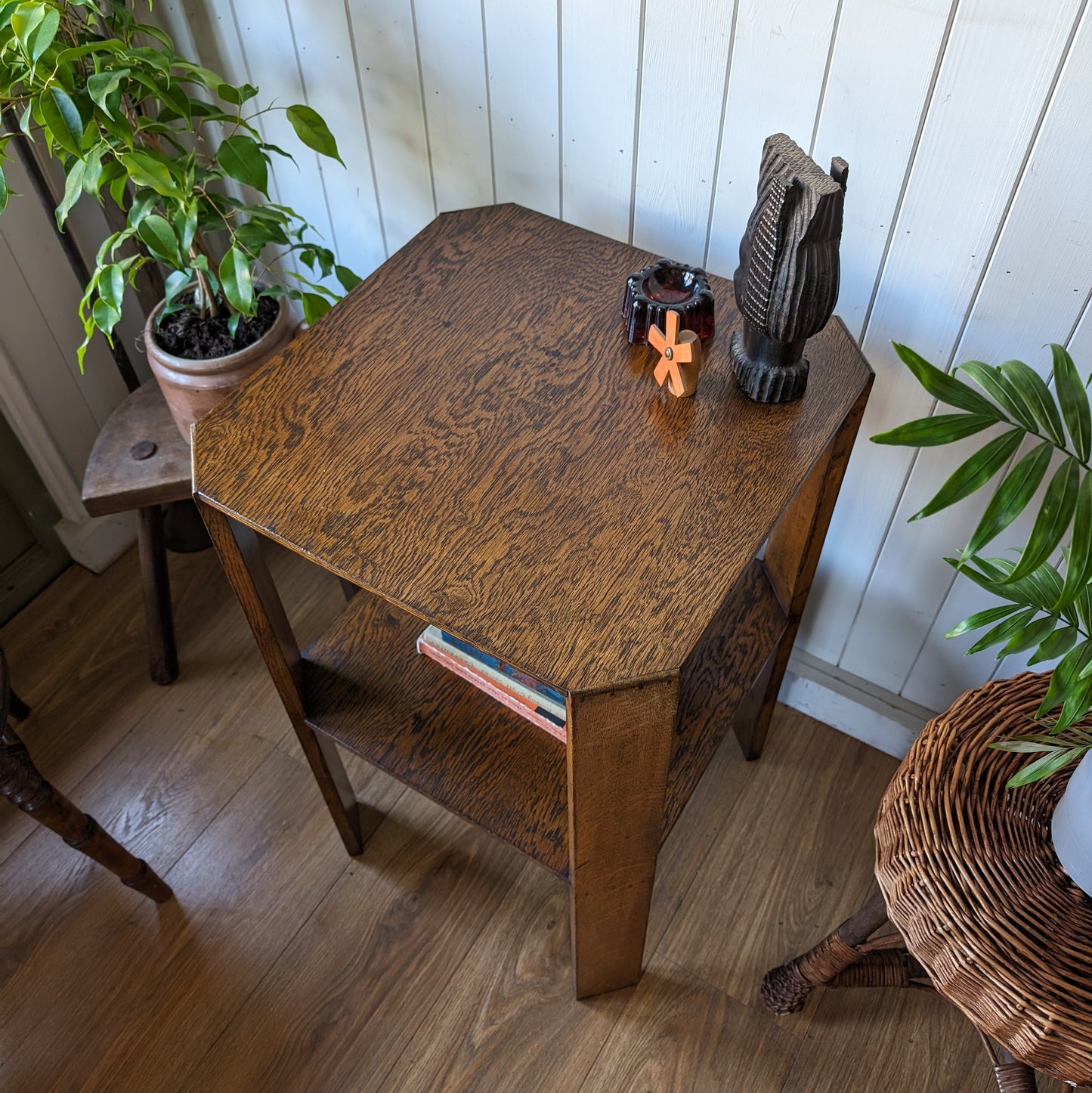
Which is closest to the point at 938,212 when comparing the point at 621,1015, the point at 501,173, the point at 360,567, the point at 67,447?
the point at 501,173

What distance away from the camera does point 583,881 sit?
1019mm

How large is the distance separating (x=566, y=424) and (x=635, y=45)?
0.45 m

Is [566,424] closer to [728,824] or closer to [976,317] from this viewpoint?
[976,317]

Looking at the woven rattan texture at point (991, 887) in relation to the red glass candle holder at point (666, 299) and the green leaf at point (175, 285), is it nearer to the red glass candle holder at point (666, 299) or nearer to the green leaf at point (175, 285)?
the red glass candle holder at point (666, 299)

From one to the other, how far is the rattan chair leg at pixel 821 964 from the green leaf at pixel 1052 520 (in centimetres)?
46

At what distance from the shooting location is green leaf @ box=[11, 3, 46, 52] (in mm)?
864

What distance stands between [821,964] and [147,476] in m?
1.15

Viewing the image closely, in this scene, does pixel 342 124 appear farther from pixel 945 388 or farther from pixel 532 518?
pixel 945 388

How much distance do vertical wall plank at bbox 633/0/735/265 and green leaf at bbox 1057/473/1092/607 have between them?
575 mm

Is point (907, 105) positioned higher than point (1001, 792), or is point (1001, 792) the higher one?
point (907, 105)

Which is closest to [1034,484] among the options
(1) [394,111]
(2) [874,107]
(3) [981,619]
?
(3) [981,619]

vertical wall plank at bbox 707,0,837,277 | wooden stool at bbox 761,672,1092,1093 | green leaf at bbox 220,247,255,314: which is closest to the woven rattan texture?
wooden stool at bbox 761,672,1092,1093

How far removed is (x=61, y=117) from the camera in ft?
3.07

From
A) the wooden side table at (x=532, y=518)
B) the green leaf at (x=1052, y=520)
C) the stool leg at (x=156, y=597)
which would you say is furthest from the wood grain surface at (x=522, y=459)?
the stool leg at (x=156, y=597)
